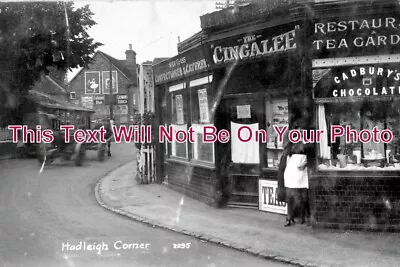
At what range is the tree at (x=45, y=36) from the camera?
23.0 feet

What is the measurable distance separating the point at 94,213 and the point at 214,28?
14.9ft

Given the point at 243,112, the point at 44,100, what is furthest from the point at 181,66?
the point at 44,100

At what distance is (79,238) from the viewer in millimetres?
6688

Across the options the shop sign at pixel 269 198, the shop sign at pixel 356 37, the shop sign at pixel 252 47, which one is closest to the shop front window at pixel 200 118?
the shop sign at pixel 252 47

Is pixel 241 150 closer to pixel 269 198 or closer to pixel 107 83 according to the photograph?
pixel 269 198

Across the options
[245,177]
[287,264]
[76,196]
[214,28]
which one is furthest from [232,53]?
[76,196]

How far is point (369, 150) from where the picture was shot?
23.7ft

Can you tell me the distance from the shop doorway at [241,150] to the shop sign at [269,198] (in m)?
0.23

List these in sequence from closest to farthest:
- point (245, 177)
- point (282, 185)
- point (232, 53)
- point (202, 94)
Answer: point (282, 185) < point (232, 53) < point (245, 177) < point (202, 94)

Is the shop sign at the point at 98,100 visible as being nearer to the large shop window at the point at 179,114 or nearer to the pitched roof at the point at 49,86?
the pitched roof at the point at 49,86

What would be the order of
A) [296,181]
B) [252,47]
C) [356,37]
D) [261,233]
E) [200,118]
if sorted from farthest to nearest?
[200,118]
[252,47]
[296,181]
[261,233]
[356,37]

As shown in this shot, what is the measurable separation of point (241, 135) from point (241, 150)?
33cm

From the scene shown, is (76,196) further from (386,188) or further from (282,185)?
(386,188)

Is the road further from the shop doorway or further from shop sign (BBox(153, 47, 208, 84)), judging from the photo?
shop sign (BBox(153, 47, 208, 84))
